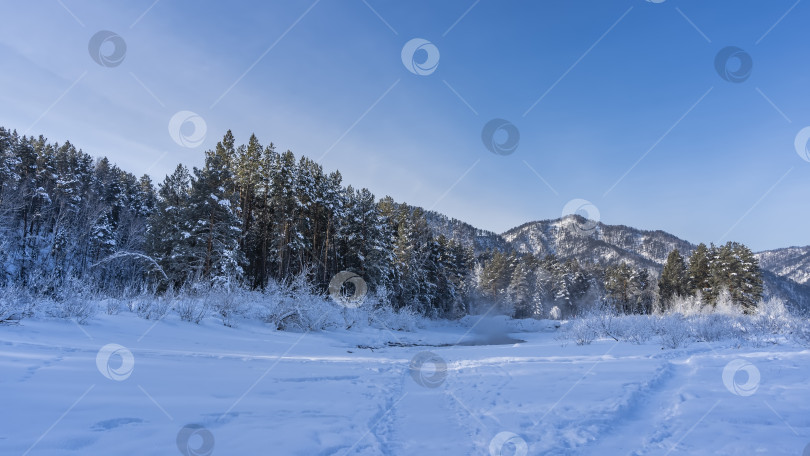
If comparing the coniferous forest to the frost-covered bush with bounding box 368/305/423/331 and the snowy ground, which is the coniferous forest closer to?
the frost-covered bush with bounding box 368/305/423/331

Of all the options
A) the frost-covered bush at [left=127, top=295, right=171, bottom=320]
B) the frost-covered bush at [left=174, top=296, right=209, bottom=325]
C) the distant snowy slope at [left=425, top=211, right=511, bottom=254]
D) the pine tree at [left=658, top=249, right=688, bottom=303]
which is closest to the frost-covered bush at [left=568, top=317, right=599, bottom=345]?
the frost-covered bush at [left=174, top=296, right=209, bottom=325]

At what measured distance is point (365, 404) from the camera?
5.95 meters

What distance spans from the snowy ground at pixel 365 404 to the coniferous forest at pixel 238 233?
1522 centimetres

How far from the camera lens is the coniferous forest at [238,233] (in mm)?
25547

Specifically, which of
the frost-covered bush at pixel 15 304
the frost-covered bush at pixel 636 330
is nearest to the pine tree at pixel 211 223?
the frost-covered bush at pixel 15 304

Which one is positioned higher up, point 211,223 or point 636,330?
point 211,223

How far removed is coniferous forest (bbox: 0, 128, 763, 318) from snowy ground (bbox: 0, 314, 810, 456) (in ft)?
49.9

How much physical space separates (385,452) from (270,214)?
33706 millimetres

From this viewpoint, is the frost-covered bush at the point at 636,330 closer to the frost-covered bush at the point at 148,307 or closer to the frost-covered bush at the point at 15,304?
the frost-covered bush at the point at 148,307

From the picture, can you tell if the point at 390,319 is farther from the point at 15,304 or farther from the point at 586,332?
the point at 15,304

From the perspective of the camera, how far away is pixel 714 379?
21.2 ft

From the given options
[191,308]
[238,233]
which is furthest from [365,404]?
[238,233]

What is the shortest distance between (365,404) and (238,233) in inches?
952

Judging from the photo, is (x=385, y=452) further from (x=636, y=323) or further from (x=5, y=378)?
(x=636, y=323)
